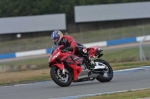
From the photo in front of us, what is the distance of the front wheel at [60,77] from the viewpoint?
11.8m

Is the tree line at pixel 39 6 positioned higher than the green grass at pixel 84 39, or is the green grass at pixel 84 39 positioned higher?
the tree line at pixel 39 6

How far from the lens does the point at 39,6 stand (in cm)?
6781

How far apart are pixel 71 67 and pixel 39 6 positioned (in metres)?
56.4

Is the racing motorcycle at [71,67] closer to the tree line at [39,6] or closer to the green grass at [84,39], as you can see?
the green grass at [84,39]

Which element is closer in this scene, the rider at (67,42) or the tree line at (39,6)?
the rider at (67,42)

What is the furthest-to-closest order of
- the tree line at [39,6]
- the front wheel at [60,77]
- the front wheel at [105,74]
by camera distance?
the tree line at [39,6]
the front wheel at [105,74]
the front wheel at [60,77]

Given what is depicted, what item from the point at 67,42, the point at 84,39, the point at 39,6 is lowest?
the point at 67,42

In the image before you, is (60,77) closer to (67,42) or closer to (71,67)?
(71,67)

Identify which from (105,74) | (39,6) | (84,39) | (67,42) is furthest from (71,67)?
(39,6)

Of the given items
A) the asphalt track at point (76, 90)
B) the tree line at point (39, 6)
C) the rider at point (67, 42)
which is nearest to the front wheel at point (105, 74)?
the asphalt track at point (76, 90)

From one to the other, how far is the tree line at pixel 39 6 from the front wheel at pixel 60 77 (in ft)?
177

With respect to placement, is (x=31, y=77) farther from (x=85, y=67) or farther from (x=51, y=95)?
(x=51, y=95)

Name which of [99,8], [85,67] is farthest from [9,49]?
[85,67]

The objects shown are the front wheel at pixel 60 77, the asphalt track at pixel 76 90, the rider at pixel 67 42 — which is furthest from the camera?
the rider at pixel 67 42
